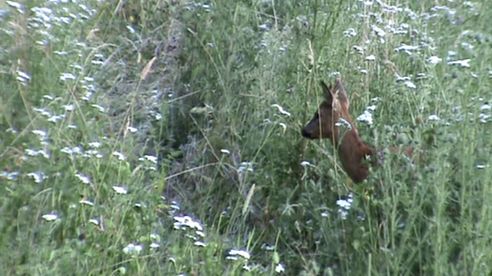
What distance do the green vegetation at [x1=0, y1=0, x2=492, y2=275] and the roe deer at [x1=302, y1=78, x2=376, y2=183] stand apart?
103 millimetres

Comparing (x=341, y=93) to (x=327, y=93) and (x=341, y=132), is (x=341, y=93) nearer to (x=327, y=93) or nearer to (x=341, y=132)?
(x=327, y=93)

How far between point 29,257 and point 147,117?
2045 millimetres

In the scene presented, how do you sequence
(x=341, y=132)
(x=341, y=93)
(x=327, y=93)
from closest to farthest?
(x=341, y=132) < (x=327, y=93) < (x=341, y=93)

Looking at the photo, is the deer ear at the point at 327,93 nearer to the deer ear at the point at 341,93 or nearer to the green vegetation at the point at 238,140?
the deer ear at the point at 341,93

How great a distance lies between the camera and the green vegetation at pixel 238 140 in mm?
4406

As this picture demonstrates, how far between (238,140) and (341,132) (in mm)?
847

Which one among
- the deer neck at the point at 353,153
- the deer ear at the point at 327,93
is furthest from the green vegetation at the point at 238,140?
the deer ear at the point at 327,93

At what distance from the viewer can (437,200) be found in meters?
4.16

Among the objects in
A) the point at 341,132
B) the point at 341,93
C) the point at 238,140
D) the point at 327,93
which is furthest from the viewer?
the point at 238,140

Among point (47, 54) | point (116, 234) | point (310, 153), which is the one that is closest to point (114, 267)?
point (116, 234)

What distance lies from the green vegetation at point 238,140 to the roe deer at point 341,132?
0.34 feet

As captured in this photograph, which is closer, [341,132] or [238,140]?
[341,132]

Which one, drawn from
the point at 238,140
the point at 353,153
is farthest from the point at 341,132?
the point at 238,140

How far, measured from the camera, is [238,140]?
6059 mm
